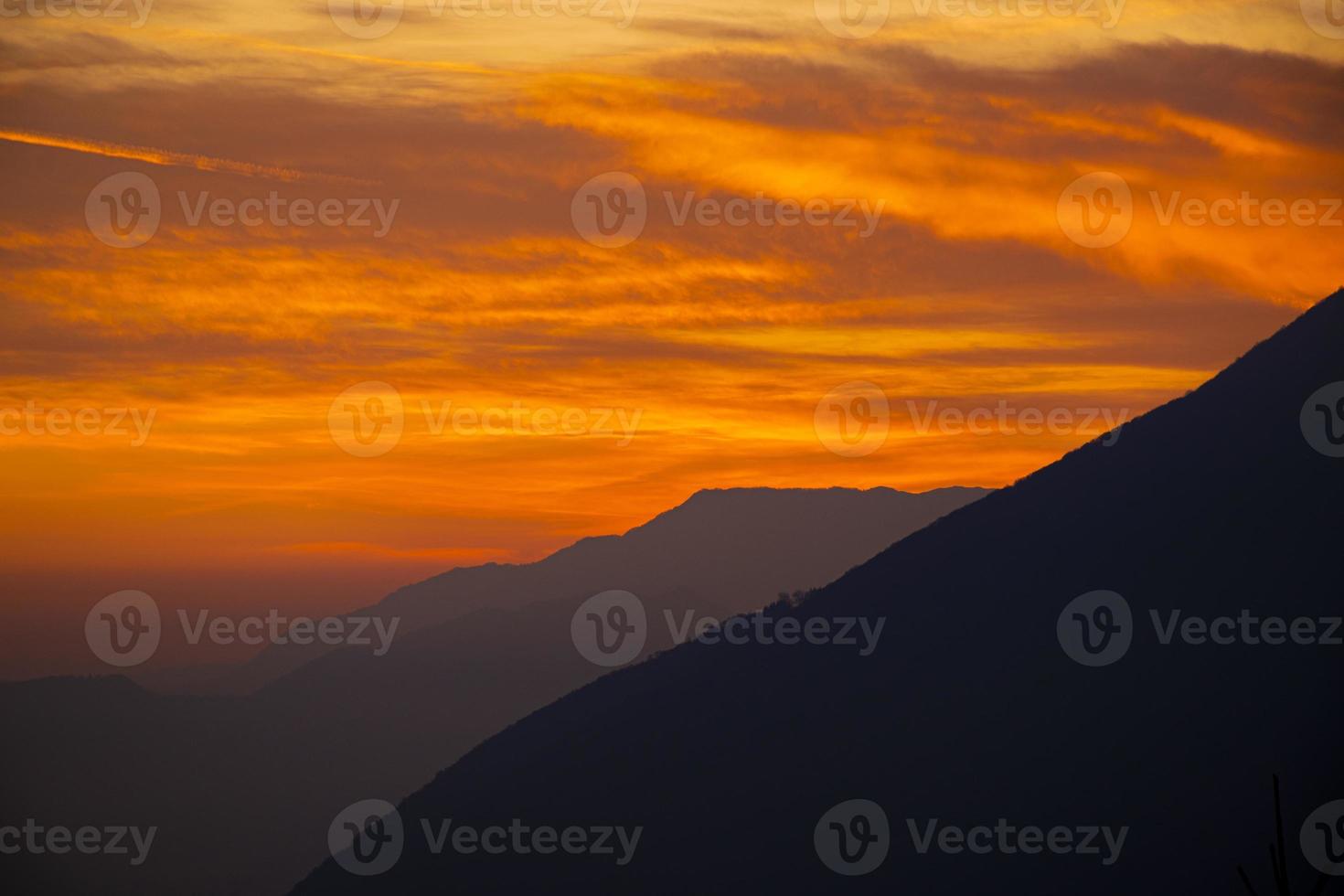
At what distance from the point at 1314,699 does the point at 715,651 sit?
195 ft

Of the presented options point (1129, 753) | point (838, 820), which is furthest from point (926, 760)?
point (1129, 753)

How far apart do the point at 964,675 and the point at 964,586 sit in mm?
15086

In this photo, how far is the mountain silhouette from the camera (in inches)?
3248

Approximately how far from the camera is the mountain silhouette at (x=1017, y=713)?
82500 mm

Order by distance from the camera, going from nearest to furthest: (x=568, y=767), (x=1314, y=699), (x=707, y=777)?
(x=1314, y=699) < (x=707, y=777) < (x=568, y=767)

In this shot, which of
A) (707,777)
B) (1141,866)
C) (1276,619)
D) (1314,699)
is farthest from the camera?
(707,777)

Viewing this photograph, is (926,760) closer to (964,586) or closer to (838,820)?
(838,820)

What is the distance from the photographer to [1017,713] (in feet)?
320

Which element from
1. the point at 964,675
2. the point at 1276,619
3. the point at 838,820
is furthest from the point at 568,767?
the point at 1276,619

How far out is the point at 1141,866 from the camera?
2987 inches

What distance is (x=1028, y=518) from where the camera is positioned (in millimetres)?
124812

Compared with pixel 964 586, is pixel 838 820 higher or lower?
lower

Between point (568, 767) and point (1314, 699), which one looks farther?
point (568, 767)

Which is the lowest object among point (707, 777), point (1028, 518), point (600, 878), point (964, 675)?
point (600, 878)
